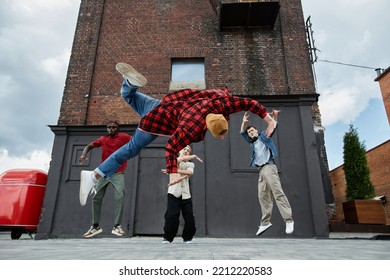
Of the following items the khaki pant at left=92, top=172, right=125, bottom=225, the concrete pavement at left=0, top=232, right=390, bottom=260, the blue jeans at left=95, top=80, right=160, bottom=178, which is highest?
the blue jeans at left=95, top=80, right=160, bottom=178

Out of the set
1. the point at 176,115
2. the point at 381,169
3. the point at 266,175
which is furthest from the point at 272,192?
the point at 381,169

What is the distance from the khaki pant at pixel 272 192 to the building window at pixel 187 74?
15.2 feet

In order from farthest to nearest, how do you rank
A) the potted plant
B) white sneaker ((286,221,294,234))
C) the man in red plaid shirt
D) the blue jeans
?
the potted plant, white sneaker ((286,221,294,234)), the blue jeans, the man in red plaid shirt

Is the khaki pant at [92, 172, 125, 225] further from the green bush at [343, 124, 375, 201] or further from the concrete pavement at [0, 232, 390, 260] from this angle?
the green bush at [343, 124, 375, 201]

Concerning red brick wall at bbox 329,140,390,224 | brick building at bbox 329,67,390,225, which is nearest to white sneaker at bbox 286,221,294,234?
brick building at bbox 329,67,390,225

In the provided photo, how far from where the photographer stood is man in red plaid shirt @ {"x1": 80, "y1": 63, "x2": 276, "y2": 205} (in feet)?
8.91

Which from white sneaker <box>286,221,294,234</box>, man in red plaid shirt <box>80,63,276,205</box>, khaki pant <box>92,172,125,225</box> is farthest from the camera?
khaki pant <box>92,172,125,225</box>

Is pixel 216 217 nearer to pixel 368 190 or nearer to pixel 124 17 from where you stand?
pixel 368 190

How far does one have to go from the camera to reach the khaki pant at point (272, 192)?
455 cm

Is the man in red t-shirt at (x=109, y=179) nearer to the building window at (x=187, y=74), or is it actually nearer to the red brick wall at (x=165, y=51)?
the red brick wall at (x=165, y=51)

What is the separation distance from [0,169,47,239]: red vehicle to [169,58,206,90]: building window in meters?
4.87

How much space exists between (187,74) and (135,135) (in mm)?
6016
